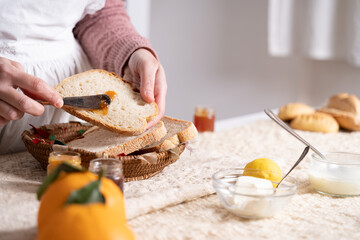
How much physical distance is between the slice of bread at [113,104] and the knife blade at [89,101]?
0.01 m

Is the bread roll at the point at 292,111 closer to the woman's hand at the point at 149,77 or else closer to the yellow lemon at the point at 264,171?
the woman's hand at the point at 149,77

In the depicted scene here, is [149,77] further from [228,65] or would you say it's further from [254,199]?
[228,65]

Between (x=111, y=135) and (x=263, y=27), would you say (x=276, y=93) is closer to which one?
(x=263, y=27)

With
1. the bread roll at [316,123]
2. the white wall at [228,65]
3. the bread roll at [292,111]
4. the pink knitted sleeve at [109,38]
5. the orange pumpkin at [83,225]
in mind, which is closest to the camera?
the orange pumpkin at [83,225]

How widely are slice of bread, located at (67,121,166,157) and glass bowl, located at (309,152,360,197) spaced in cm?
39

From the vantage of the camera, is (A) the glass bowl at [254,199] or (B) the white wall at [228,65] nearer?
(A) the glass bowl at [254,199]

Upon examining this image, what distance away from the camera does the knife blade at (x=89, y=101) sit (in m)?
1.05

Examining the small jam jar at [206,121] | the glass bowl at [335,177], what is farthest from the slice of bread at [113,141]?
the small jam jar at [206,121]

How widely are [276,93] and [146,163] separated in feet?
8.96

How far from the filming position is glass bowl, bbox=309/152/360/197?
976 millimetres

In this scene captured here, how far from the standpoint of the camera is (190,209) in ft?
2.90

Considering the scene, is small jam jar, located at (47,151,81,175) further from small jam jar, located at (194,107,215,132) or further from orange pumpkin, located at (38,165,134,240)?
small jam jar, located at (194,107,215,132)

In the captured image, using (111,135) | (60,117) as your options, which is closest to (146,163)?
(111,135)

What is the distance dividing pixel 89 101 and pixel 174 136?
0.78 feet
